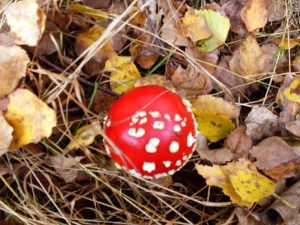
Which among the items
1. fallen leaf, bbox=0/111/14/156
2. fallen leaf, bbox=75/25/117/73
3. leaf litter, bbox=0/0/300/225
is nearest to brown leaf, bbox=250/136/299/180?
leaf litter, bbox=0/0/300/225

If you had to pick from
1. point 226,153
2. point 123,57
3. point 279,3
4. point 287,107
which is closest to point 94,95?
point 123,57

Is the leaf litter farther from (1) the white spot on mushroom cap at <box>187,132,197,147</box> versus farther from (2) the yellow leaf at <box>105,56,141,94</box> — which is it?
(1) the white spot on mushroom cap at <box>187,132,197,147</box>

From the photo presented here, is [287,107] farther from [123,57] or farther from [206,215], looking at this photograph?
[123,57]

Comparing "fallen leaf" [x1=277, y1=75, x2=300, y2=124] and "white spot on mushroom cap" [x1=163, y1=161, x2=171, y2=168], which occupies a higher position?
"white spot on mushroom cap" [x1=163, y1=161, x2=171, y2=168]

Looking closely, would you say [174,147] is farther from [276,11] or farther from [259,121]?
[276,11]

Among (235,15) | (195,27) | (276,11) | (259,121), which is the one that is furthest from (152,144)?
(276,11)

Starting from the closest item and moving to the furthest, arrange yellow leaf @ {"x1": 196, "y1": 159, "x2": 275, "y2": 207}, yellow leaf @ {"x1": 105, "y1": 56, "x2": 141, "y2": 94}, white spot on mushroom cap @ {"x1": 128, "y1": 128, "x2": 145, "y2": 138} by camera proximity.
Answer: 1. white spot on mushroom cap @ {"x1": 128, "y1": 128, "x2": 145, "y2": 138}
2. yellow leaf @ {"x1": 196, "y1": 159, "x2": 275, "y2": 207}
3. yellow leaf @ {"x1": 105, "y1": 56, "x2": 141, "y2": 94}
